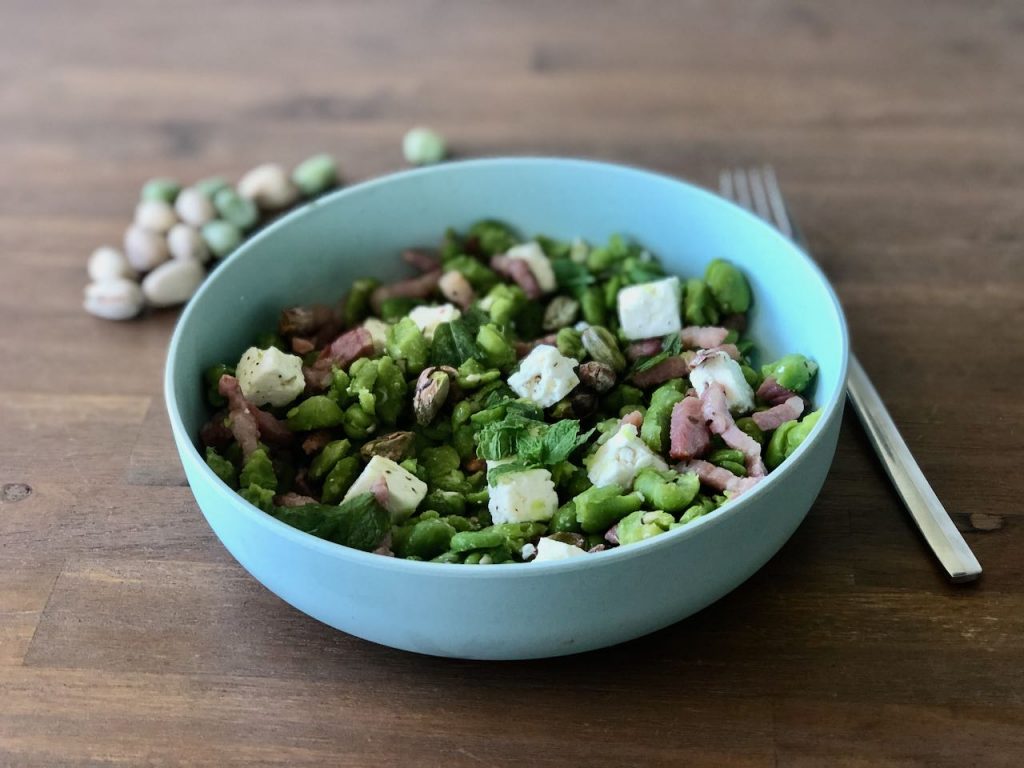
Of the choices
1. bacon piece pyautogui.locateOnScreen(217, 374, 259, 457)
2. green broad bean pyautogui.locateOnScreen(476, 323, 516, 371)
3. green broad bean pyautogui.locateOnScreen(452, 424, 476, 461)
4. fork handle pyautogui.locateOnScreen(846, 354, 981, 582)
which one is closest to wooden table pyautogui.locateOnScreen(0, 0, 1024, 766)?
fork handle pyautogui.locateOnScreen(846, 354, 981, 582)

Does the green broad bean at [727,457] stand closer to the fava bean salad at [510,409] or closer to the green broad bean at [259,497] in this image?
the fava bean salad at [510,409]

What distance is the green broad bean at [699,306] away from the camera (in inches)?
51.0

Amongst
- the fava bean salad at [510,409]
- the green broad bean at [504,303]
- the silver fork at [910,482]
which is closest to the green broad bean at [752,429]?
the fava bean salad at [510,409]

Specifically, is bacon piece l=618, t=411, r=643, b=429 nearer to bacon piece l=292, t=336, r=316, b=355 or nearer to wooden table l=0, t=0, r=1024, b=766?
wooden table l=0, t=0, r=1024, b=766

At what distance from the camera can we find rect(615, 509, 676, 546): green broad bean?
999 mm

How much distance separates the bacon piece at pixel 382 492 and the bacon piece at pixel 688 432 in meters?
0.28

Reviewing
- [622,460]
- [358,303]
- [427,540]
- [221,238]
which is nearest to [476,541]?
[427,540]

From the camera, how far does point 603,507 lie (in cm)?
104

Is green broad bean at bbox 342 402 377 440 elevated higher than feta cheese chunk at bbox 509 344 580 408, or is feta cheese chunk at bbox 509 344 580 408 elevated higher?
feta cheese chunk at bbox 509 344 580 408

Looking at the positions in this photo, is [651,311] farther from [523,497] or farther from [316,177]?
[316,177]

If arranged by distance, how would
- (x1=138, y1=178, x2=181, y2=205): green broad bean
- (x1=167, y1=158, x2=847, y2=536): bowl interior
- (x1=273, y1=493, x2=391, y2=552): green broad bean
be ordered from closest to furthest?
1. (x1=273, y1=493, x2=391, y2=552): green broad bean
2. (x1=167, y1=158, x2=847, y2=536): bowl interior
3. (x1=138, y1=178, x2=181, y2=205): green broad bean

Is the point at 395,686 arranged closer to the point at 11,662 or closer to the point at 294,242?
the point at 11,662

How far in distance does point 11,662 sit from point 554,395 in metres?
0.58

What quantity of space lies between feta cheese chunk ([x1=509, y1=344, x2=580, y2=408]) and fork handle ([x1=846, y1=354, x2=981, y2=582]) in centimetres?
30
